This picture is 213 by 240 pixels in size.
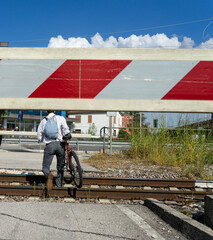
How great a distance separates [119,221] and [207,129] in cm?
547

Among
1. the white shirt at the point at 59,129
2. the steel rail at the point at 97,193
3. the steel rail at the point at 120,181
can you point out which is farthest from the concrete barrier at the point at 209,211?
the white shirt at the point at 59,129

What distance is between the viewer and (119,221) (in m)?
3.81

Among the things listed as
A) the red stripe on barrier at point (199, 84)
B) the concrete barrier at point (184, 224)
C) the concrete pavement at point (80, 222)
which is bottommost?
the concrete pavement at point (80, 222)

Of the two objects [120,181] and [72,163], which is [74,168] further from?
[120,181]

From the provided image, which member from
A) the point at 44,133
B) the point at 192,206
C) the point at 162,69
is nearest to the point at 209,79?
the point at 162,69

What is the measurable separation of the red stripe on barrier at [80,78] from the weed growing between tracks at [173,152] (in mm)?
3319

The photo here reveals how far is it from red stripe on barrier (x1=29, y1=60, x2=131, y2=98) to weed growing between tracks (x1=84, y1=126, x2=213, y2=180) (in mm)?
3319

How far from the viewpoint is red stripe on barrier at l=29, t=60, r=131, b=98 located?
6.01m

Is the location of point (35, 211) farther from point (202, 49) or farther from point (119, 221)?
point (202, 49)

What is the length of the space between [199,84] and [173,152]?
Answer: 3.05m

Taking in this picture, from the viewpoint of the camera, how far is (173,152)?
8578 millimetres

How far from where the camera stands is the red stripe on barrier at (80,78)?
6.01m

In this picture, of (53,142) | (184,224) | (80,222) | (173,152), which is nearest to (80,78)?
(53,142)

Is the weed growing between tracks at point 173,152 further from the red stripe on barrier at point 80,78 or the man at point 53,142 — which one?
the red stripe on barrier at point 80,78
